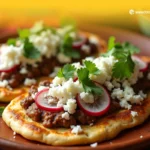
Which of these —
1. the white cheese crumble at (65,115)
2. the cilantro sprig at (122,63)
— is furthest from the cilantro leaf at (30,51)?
the white cheese crumble at (65,115)

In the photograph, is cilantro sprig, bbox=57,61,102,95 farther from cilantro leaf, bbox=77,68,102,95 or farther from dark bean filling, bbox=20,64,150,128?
dark bean filling, bbox=20,64,150,128

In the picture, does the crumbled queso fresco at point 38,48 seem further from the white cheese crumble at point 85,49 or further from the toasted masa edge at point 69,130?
the toasted masa edge at point 69,130

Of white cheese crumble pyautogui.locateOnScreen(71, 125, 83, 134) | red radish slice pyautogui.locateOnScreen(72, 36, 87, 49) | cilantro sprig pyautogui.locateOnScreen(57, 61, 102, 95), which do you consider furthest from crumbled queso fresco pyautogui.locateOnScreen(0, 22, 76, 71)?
white cheese crumble pyautogui.locateOnScreen(71, 125, 83, 134)

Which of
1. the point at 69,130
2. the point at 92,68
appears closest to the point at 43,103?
the point at 69,130

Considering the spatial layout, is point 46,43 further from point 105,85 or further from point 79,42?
point 105,85

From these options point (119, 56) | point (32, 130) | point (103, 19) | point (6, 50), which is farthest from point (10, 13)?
point (32, 130)

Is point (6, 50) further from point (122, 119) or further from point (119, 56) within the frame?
point (122, 119)
